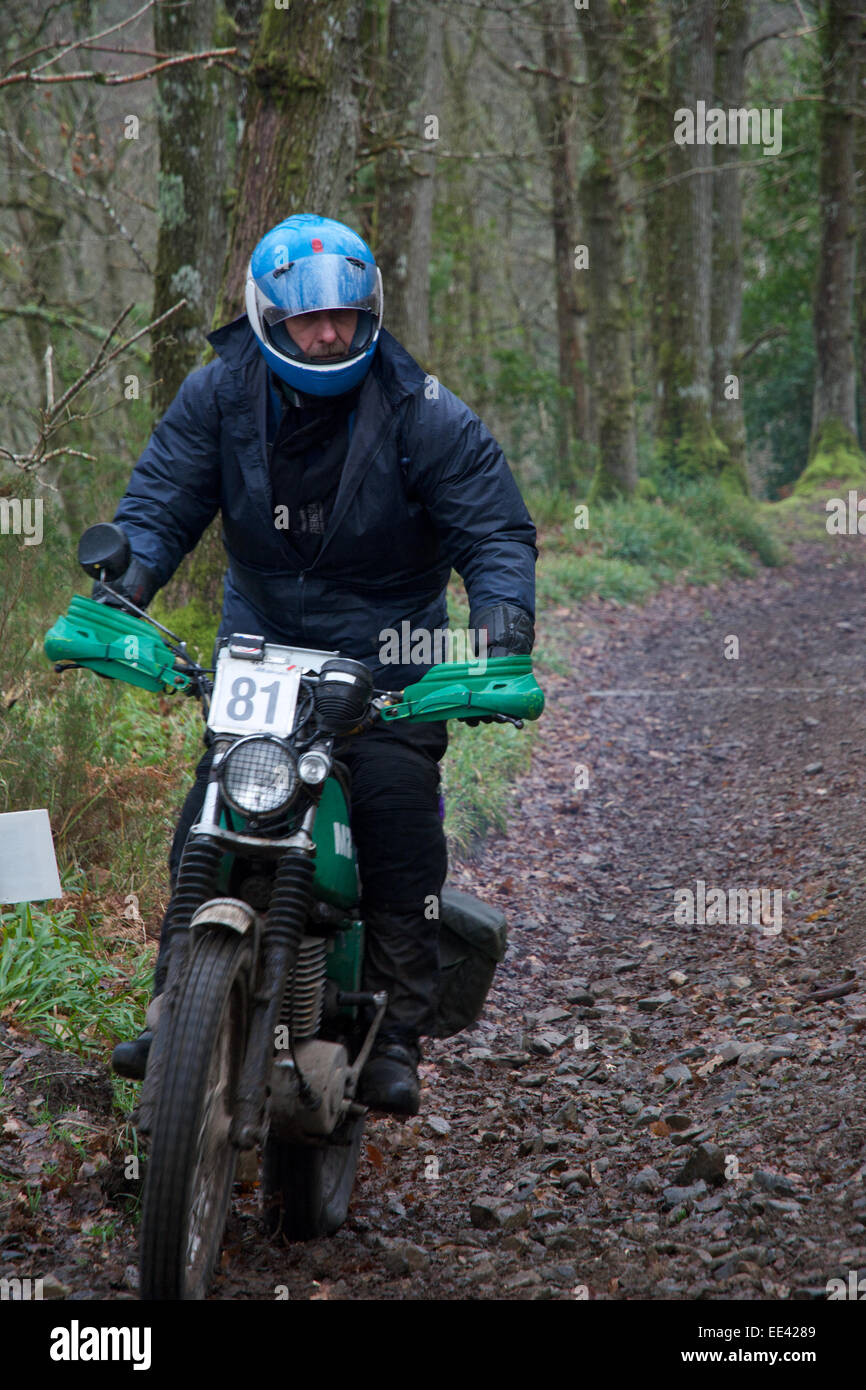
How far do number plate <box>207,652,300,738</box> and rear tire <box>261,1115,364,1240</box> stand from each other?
3.43ft

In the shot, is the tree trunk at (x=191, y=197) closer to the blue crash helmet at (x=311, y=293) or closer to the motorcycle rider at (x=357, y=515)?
the motorcycle rider at (x=357, y=515)

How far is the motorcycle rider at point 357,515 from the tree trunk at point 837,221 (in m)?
18.8

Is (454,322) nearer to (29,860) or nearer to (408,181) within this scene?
(408,181)

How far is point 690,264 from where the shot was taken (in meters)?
17.5

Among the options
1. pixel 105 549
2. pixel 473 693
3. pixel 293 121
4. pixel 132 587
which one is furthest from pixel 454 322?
pixel 473 693

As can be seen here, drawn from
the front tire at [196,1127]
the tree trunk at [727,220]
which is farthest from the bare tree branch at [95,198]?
the tree trunk at [727,220]

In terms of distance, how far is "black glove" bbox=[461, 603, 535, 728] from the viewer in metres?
3.30

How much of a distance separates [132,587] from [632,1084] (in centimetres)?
235

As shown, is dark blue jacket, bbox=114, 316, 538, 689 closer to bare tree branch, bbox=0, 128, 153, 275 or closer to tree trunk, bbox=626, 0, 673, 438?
bare tree branch, bbox=0, 128, 153, 275

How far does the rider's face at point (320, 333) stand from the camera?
135 inches

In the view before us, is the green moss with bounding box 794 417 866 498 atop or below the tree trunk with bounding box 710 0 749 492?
below

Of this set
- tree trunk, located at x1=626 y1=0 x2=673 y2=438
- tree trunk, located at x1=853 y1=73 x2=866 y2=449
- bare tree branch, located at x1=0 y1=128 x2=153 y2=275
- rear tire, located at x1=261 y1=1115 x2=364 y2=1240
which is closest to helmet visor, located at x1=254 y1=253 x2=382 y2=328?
rear tire, located at x1=261 y1=1115 x2=364 y2=1240

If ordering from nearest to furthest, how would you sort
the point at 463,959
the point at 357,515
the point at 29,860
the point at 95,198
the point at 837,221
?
the point at 357,515 < the point at 463,959 < the point at 29,860 < the point at 95,198 < the point at 837,221

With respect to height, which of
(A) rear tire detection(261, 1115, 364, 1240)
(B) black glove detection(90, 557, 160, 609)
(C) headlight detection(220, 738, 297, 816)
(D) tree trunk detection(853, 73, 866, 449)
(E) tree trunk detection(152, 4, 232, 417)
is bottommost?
(A) rear tire detection(261, 1115, 364, 1240)
